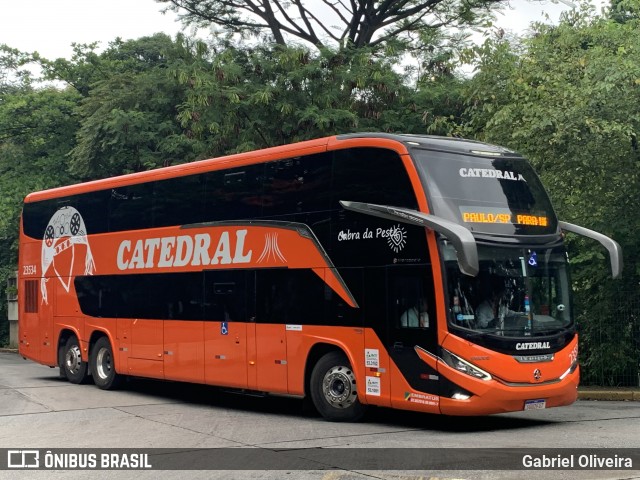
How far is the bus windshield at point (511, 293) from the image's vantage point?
12492 mm

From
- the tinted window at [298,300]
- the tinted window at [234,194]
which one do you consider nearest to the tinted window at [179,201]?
the tinted window at [234,194]

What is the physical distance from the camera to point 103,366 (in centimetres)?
2006

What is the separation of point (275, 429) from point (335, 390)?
1193mm

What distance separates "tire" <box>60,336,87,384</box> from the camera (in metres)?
20.8

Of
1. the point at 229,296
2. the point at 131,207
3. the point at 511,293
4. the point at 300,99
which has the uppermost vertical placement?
the point at 300,99

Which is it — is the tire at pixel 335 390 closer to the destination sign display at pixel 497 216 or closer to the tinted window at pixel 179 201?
the destination sign display at pixel 497 216

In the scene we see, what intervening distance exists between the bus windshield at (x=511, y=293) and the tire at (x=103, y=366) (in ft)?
30.9

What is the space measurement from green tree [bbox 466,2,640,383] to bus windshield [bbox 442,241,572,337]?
15.4 feet

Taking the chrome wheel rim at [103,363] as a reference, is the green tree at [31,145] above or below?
above

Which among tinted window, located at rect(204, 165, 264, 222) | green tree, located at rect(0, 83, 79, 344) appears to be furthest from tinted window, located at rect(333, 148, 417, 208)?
green tree, located at rect(0, 83, 79, 344)

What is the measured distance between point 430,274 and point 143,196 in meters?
7.74

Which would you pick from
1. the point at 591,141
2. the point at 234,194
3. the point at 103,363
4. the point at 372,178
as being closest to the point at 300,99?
the point at 103,363

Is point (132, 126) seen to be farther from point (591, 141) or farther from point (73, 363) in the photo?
point (591, 141)

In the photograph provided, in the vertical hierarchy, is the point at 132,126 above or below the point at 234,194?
above
